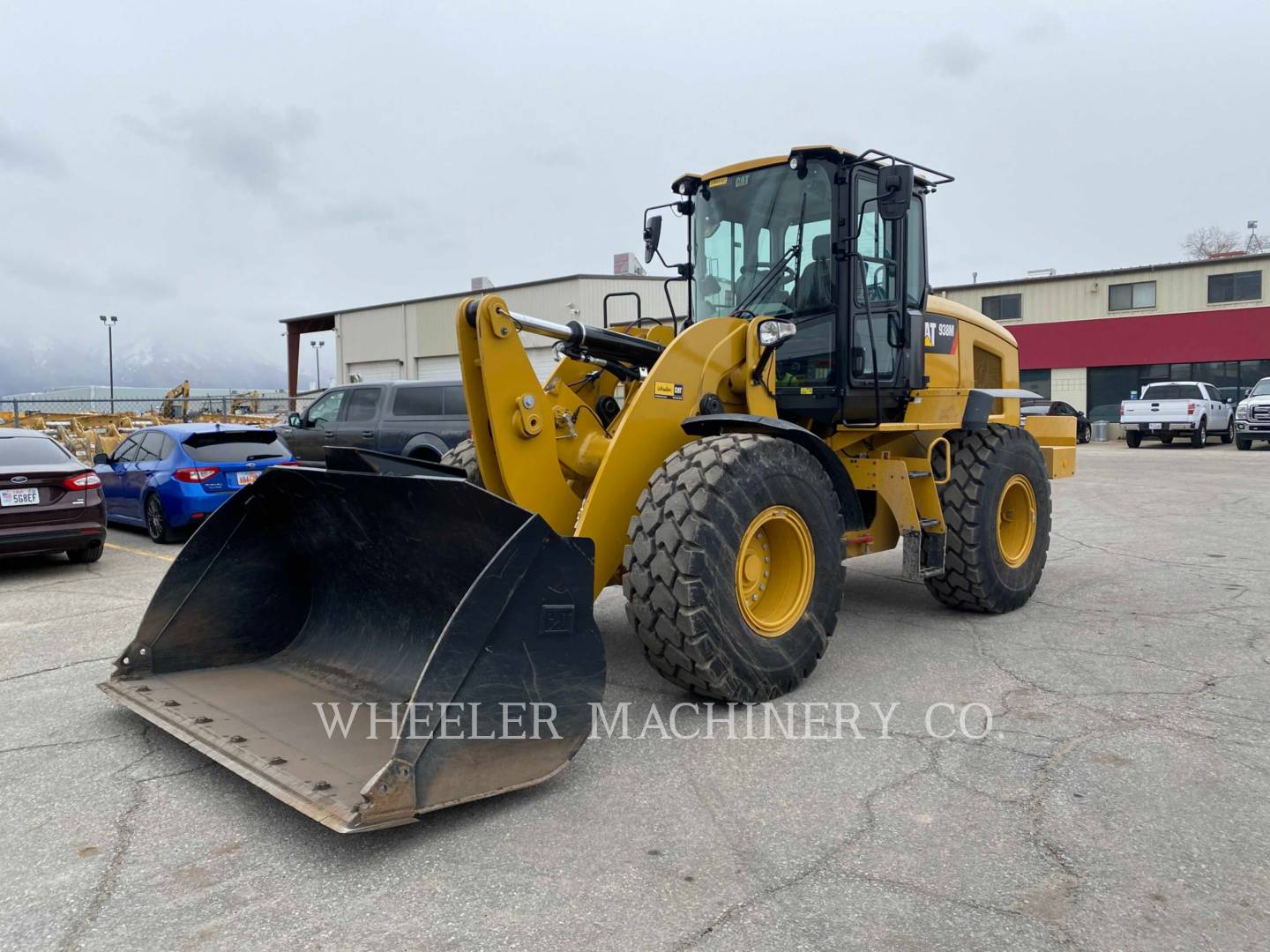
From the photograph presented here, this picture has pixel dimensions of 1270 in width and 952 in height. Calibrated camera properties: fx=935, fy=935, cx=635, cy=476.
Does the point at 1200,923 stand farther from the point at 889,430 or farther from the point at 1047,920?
the point at 889,430

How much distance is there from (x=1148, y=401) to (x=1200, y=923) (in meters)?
28.4

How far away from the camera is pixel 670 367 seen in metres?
4.73

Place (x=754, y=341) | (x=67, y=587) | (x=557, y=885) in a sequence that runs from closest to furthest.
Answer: (x=557, y=885) < (x=754, y=341) < (x=67, y=587)

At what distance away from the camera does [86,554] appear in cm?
934

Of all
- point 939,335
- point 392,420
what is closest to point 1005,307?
point 392,420

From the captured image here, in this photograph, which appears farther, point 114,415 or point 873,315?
point 114,415

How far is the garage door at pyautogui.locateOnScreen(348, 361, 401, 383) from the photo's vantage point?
1539 inches

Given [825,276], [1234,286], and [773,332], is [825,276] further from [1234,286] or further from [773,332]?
[1234,286]

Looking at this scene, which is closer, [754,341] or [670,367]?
[670,367]

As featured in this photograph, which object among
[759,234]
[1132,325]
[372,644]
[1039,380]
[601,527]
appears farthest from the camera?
[1039,380]

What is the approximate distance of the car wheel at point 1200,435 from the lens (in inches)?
1076

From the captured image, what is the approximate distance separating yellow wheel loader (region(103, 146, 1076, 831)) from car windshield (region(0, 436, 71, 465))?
534 centimetres

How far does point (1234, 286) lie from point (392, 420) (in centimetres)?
3024

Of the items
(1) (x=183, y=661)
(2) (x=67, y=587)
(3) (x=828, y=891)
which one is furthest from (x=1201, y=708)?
(2) (x=67, y=587)
